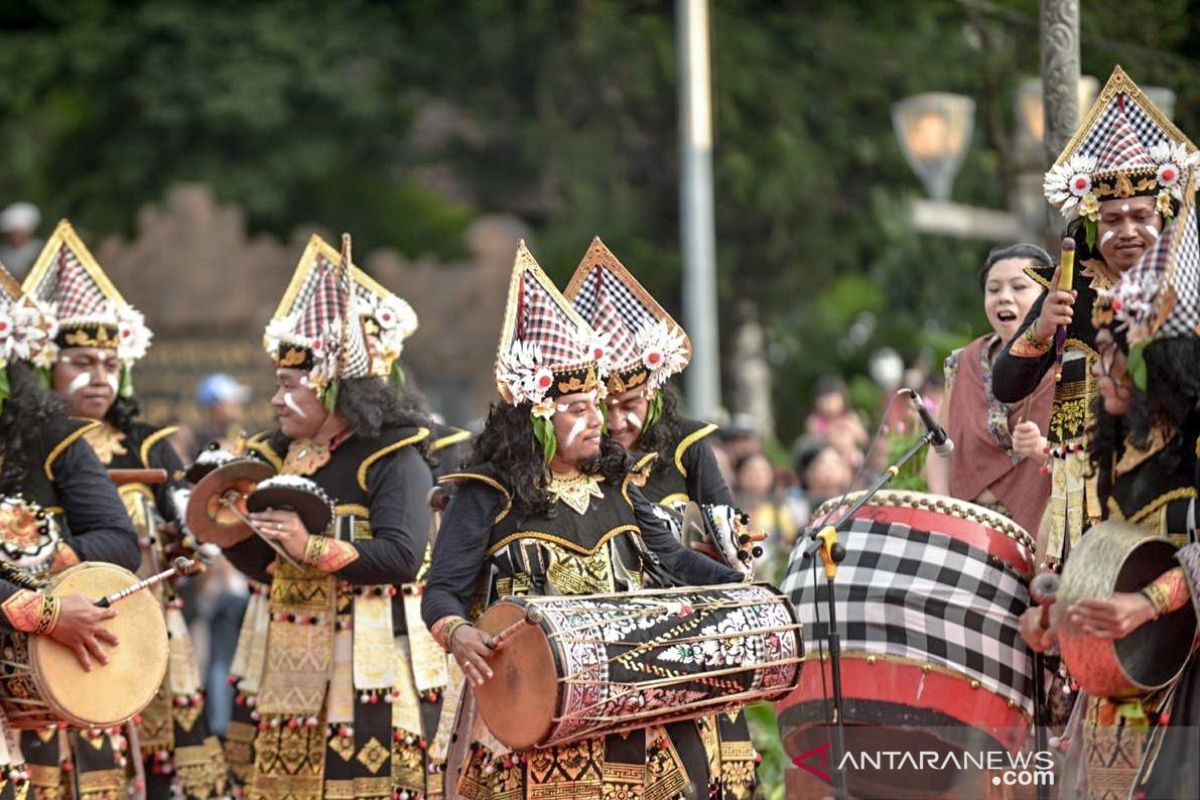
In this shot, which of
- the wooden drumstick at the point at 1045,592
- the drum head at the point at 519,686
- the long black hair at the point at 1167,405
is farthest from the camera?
the drum head at the point at 519,686

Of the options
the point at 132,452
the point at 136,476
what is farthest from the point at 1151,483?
the point at 132,452

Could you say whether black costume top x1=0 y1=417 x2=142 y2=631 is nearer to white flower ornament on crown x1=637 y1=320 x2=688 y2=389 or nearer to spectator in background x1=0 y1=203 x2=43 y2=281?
white flower ornament on crown x1=637 y1=320 x2=688 y2=389

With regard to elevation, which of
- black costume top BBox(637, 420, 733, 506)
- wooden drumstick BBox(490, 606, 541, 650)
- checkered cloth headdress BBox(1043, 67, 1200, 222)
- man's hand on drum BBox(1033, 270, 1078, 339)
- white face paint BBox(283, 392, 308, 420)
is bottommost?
wooden drumstick BBox(490, 606, 541, 650)

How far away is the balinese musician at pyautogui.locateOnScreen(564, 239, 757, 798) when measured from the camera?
27.9 ft

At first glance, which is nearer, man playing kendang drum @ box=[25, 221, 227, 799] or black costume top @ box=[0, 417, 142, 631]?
black costume top @ box=[0, 417, 142, 631]

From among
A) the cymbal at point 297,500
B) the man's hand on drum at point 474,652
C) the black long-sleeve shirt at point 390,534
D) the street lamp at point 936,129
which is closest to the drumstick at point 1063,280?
the man's hand on drum at point 474,652

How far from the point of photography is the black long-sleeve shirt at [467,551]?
7137 millimetres

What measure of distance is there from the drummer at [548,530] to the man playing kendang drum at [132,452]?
287 cm

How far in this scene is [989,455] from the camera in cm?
845

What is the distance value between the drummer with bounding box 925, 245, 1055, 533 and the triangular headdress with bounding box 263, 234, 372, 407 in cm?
253

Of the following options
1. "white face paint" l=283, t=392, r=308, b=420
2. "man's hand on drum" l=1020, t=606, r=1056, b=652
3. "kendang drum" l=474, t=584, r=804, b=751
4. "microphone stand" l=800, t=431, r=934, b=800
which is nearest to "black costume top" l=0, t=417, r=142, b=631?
"white face paint" l=283, t=392, r=308, b=420

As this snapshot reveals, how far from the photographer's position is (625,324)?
28.1 ft

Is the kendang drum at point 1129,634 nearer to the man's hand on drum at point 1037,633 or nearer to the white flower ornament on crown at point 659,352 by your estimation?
the man's hand on drum at point 1037,633

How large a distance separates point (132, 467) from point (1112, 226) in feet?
16.7
